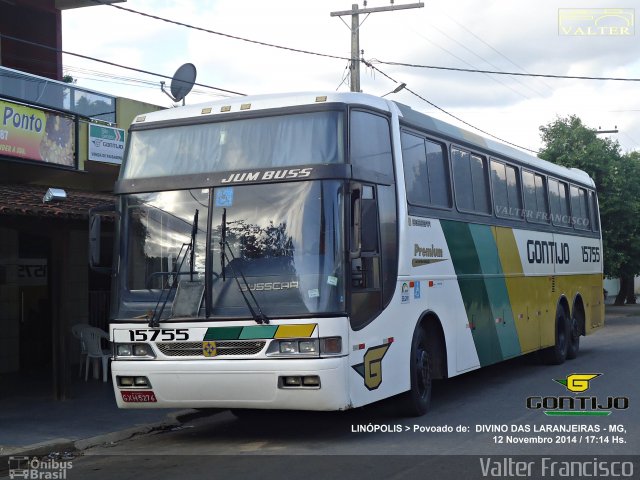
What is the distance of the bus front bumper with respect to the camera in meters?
9.05

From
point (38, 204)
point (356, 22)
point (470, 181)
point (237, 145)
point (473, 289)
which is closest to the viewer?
point (237, 145)

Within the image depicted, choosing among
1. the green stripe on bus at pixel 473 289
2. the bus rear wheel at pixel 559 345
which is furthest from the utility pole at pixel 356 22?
the green stripe on bus at pixel 473 289

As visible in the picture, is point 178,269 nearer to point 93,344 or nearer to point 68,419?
point 68,419

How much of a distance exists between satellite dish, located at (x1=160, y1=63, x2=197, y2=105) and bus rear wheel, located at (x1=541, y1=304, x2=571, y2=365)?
29.5 ft

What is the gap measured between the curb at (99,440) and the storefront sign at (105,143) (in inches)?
272

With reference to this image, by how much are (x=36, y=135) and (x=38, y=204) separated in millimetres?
3101

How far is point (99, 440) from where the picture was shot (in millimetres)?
10812

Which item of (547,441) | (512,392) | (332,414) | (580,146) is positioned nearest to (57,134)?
(332,414)

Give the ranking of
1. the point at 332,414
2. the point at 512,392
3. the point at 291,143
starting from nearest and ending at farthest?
the point at 291,143
the point at 332,414
the point at 512,392

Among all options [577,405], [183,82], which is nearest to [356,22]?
[183,82]

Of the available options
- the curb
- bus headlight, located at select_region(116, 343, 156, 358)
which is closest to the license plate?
bus headlight, located at select_region(116, 343, 156, 358)

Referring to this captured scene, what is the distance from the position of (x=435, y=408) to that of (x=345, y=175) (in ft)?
13.3

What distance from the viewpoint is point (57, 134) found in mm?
16469

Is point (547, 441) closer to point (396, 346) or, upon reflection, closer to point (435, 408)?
point (396, 346)
